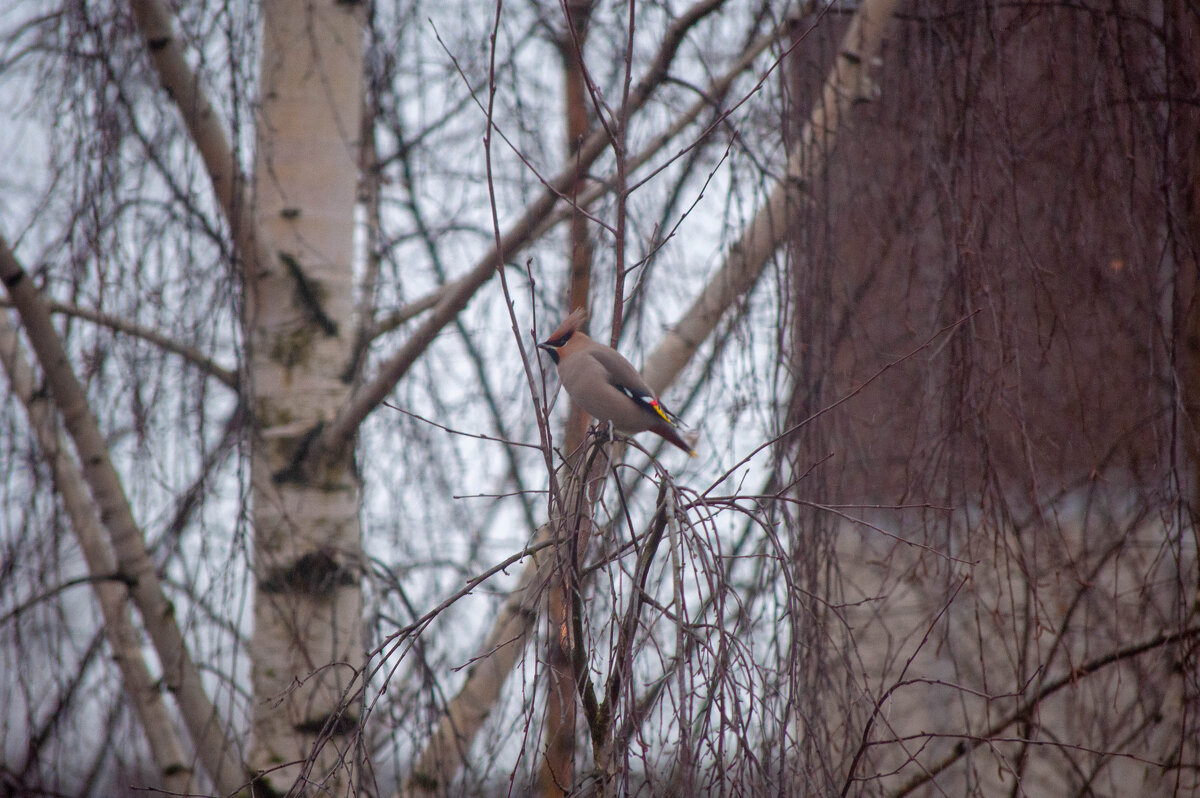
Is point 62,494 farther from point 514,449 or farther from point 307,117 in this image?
point 514,449

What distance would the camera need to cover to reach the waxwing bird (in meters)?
2.83

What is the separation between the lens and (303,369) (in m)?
3.35

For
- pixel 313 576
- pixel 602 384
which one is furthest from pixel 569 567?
pixel 313 576

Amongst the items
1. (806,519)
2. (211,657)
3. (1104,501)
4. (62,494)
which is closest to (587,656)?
(806,519)

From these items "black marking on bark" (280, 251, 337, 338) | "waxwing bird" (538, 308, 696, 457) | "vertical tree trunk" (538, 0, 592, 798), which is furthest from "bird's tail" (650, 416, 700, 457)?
"black marking on bark" (280, 251, 337, 338)

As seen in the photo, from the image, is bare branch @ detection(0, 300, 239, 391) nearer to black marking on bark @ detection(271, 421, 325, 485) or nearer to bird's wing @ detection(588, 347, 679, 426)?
black marking on bark @ detection(271, 421, 325, 485)

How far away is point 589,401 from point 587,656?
1187 millimetres

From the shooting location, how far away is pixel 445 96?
14.7 feet

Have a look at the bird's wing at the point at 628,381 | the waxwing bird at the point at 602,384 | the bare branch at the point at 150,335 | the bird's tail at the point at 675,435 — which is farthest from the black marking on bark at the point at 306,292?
the bird's tail at the point at 675,435

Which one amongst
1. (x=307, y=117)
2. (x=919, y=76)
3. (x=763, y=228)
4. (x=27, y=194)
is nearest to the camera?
(x=919, y=76)

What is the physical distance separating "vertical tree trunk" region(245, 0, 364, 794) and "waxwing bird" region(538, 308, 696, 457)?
0.80m

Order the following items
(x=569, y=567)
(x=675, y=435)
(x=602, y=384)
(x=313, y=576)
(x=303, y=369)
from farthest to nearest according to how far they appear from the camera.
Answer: (x=303, y=369), (x=313, y=576), (x=675, y=435), (x=602, y=384), (x=569, y=567)

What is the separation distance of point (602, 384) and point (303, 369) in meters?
1.04

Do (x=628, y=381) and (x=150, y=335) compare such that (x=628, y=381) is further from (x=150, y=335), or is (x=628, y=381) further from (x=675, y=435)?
(x=150, y=335)
